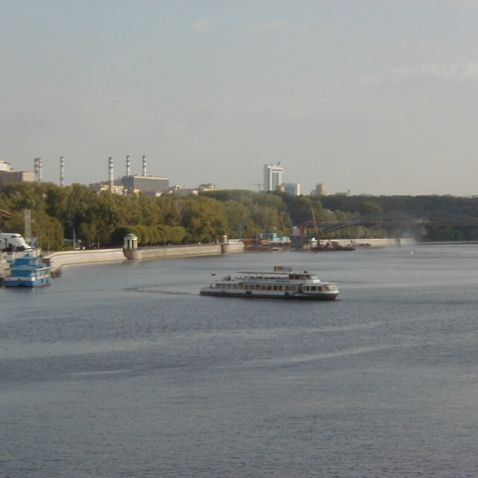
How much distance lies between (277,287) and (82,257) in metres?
16.9

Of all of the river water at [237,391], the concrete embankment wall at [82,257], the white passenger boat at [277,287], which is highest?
the concrete embankment wall at [82,257]

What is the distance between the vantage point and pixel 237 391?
14.0m

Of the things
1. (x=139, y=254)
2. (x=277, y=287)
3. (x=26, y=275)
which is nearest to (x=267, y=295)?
(x=277, y=287)

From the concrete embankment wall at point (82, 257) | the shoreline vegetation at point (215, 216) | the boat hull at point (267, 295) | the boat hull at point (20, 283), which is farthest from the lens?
the shoreline vegetation at point (215, 216)

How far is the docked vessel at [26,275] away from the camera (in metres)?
30.2

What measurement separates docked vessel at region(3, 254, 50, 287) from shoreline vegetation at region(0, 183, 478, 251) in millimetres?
12391

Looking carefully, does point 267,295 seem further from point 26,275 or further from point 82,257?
point 82,257

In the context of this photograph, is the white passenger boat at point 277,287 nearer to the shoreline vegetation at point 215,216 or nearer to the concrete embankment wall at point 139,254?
the concrete embankment wall at point 139,254

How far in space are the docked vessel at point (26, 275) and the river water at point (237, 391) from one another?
16.8 feet

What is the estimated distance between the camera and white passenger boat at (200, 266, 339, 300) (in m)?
27.4

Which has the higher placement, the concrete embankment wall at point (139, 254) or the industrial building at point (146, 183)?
the industrial building at point (146, 183)

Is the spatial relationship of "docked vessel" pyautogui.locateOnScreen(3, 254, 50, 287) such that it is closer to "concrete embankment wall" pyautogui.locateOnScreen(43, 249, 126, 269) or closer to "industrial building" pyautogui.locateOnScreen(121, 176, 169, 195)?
"concrete embankment wall" pyautogui.locateOnScreen(43, 249, 126, 269)

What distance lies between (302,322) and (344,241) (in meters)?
58.5

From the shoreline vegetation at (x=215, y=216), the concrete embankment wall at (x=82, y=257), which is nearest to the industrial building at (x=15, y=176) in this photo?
the shoreline vegetation at (x=215, y=216)
